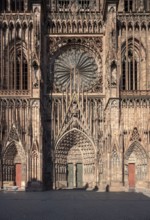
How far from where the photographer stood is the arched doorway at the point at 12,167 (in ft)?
146

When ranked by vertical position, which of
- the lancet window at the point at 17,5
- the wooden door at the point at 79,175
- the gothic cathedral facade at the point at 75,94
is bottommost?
the wooden door at the point at 79,175

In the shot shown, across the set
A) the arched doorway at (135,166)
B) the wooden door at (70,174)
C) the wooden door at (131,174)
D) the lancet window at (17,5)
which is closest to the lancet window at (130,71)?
the arched doorway at (135,166)

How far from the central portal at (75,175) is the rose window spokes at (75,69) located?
298 inches

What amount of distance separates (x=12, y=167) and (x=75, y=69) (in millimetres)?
11079

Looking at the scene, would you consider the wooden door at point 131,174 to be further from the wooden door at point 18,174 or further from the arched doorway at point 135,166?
the wooden door at point 18,174

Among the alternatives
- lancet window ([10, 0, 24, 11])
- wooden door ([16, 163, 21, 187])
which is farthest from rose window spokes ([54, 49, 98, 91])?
wooden door ([16, 163, 21, 187])

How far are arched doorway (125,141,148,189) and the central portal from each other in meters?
4.72

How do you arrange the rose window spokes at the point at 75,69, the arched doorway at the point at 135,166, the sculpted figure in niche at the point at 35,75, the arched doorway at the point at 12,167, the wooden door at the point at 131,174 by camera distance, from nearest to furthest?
1. the sculpted figure in niche at the point at 35,75
2. the arched doorway at the point at 12,167
3. the arched doorway at the point at 135,166
4. the wooden door at the point at 131,174
5. the rose window spokes at the point at 75,69

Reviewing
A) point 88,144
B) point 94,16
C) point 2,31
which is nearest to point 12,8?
point 2,31

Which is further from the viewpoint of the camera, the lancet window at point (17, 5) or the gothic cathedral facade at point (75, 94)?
the lancet window at point (17, 5)

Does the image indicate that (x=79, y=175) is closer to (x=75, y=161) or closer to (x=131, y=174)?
(x=75, y=161)

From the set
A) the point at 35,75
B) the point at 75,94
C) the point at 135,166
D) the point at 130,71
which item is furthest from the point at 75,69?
the point at 135,166

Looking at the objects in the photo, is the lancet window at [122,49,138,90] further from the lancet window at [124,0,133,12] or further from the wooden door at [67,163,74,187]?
the wooden door at [67,163,74,187]

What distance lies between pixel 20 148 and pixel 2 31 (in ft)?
35.6
